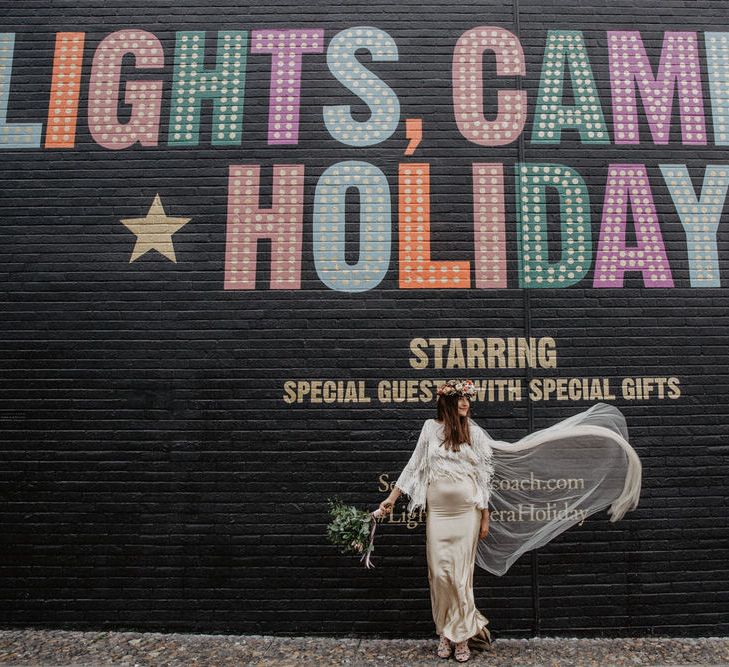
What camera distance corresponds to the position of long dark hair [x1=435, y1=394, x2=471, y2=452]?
4527 millimetres

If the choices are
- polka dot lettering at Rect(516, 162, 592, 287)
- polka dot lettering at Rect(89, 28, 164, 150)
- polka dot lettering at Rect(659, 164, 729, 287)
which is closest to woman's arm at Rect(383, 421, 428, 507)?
polka dot lettering at Rect(516, 162, 592, 287)

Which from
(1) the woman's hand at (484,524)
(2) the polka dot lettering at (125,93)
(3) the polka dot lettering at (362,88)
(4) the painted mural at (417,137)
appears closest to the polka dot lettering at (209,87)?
(4) the painted mural at (417,137)

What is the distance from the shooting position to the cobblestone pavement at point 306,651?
460cm

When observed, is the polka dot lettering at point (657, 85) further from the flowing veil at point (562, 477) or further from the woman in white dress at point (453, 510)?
the woman in white dress at point (453, 510)

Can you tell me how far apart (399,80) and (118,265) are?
3.37 meters

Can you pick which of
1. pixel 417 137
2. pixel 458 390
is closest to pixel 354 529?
pixel 458 390

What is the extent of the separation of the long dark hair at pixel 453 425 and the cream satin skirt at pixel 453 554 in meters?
0.29

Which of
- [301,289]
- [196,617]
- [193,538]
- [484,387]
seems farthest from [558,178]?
[196,617]

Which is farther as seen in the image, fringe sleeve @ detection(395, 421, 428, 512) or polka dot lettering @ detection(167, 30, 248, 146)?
polka dot lettering @ detection(167, 30, 248, 146)

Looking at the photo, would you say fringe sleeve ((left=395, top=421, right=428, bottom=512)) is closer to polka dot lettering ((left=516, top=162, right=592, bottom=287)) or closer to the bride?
the bride

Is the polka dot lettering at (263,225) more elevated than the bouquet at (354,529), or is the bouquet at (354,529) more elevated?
the polka dot lettering at (263,225)

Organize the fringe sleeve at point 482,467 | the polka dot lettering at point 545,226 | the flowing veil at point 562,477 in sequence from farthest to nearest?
A: the polka dot lettering at point 545,226 < the flowing veil at point 562,477 < the fringe sleeve at point 482,467

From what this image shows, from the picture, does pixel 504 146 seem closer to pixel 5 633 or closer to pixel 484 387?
pixel 484 387

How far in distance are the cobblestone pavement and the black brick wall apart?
14 cm
